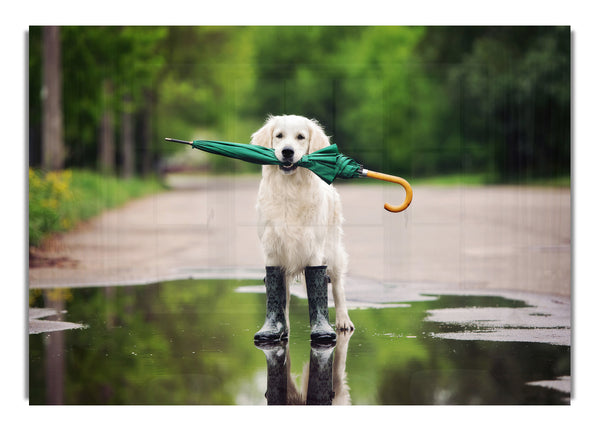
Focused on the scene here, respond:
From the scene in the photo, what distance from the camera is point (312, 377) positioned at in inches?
211

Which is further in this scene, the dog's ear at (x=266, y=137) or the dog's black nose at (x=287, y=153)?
the dog's ear at (x=266, y=137)

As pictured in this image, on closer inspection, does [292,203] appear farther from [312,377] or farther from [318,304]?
[312,377]

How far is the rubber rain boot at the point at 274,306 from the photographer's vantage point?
6.21 m

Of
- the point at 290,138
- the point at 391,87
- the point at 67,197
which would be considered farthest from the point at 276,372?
the point at 67,197

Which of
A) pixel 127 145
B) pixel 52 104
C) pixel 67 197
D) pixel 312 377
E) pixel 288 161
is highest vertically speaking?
pixel 52 104

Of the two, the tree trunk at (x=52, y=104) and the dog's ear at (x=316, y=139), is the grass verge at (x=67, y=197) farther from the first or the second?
the dog's ear at (x=316, y=139)

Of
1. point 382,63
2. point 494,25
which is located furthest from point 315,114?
point 494,25

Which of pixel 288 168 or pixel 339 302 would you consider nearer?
pixel 288 168

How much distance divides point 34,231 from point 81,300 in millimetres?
1876

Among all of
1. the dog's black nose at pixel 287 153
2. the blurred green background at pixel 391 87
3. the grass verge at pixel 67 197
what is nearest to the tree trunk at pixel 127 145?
the grass verge at pixel 67 197

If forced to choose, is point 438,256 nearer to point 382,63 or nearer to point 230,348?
point 382,63

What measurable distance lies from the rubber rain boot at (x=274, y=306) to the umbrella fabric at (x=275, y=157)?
31.3 inches

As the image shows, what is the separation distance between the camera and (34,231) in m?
9.64

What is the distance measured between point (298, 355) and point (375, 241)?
6.85m
